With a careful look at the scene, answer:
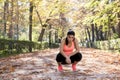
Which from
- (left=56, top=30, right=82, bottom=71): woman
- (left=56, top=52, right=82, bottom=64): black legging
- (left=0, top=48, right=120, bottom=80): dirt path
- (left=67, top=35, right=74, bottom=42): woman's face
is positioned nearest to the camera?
(left=0, top=48, right=120, bottom=80): dirt path

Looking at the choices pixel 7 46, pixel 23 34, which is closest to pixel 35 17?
pixel 7 46

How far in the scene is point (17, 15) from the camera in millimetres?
39656

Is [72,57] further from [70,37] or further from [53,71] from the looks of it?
[53,71]

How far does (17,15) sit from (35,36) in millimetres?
45358

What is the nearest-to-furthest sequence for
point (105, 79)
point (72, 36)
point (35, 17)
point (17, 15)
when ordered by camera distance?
point (105, 79) → point (72, 36) → point (17, 15) → point (35, 17)

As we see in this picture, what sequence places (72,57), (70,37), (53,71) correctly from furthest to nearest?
(53,71) → (72,57) → (70,37)

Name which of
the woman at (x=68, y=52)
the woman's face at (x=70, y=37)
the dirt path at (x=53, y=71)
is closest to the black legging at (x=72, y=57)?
the woman at (x=68, y=52)

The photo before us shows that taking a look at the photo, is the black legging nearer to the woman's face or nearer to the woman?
the woman

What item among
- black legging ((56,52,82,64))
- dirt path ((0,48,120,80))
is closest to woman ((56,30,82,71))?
black legging ((56,52,82,64))

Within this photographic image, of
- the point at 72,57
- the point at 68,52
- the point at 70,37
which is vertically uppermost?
the point at 70,37

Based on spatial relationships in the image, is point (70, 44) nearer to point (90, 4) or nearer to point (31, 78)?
point (31, 78)

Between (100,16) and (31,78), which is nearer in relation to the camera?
(31,78)

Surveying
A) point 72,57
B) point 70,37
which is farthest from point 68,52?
point 70,37

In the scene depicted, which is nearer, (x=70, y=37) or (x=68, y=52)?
(x=70, y=37)
